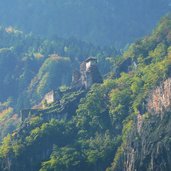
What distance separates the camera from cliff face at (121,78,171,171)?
424 ft

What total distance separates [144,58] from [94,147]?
1613 inches

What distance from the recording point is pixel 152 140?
133 metres

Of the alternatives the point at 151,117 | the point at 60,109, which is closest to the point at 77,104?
the point at 60,109

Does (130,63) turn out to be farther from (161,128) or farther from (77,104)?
(161,128)

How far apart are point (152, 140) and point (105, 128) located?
23020 millimetres

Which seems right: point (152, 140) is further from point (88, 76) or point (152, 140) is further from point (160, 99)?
point (88, 76)

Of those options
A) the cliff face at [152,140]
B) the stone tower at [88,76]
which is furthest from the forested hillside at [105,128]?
the stone tower at [88,76]

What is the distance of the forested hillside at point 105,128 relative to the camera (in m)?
136

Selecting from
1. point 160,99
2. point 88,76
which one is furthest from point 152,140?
point 88,76

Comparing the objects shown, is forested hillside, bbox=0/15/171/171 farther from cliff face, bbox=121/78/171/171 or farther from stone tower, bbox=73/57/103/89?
stone tower, bbox=73/57/103/89

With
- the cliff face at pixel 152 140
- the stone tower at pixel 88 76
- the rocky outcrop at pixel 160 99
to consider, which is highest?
the stone tower at pixel 88 76

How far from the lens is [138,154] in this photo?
435ft

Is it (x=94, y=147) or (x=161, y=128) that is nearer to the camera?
(x=161, y=128)

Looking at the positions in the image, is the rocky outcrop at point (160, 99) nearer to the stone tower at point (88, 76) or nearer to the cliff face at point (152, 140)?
the cliff face at point (152, 140)
